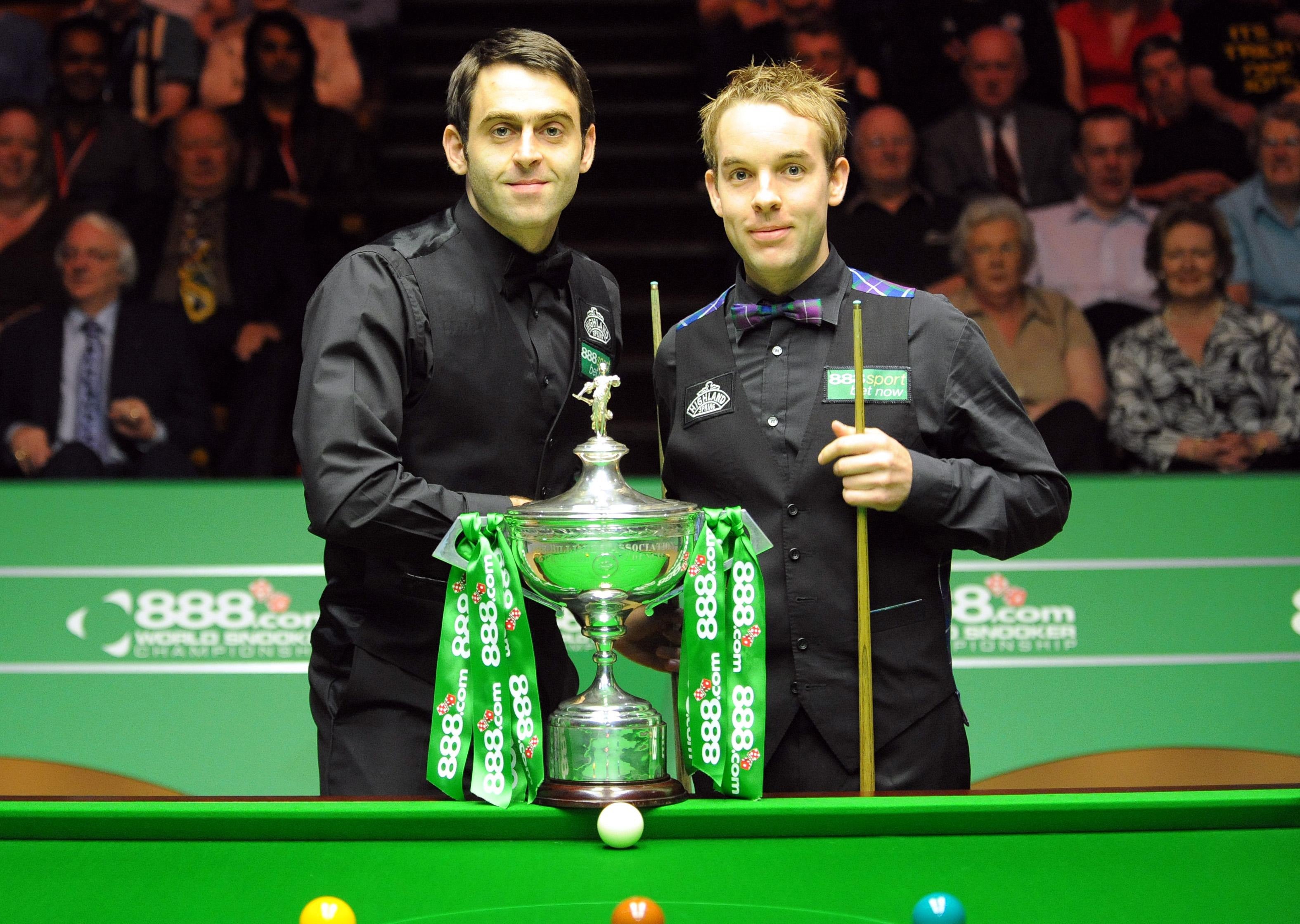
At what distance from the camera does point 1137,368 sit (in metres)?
4.73

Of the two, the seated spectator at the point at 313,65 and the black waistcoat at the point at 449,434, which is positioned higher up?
the seated spectator at the point at 313,65

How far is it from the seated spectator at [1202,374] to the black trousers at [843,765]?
9.62ft

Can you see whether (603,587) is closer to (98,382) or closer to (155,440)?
(155,440)

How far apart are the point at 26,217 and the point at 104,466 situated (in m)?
1.01

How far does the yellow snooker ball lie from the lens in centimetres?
123

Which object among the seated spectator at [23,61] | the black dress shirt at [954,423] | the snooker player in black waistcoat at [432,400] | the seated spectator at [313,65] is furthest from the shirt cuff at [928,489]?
the seated spectator at [23,61]

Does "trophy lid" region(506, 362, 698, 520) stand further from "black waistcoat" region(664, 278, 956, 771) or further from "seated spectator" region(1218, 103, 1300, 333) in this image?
"seated spectator" region(1218, 103, 1300, 333)

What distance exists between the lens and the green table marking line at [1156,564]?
353cm

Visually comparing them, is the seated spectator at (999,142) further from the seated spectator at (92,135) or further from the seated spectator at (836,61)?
the seated spectator at (92,135)

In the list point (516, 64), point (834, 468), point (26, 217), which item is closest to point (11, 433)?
point (26, 217)

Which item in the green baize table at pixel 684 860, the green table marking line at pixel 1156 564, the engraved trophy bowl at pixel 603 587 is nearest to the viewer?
the green baize table at pixel 684 860

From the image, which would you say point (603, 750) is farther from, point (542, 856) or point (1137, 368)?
point (1137, 368)

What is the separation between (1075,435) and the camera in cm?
467

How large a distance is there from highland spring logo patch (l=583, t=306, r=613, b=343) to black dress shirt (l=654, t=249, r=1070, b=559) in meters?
0.32
